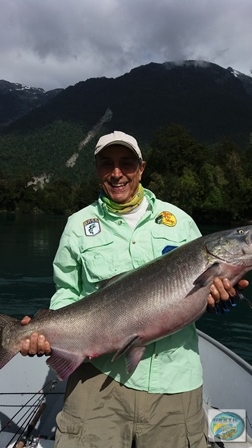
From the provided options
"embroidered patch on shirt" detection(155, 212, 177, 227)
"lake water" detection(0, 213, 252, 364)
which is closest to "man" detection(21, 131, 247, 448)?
"embroidered patch on shirt" detection(155, 212, 177, 227)

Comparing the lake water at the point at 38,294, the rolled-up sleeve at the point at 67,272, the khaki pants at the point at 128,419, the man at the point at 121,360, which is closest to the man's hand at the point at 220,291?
the man at the point at 121,360

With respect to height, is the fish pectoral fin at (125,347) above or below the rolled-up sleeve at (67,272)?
below

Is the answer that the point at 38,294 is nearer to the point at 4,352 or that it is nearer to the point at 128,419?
the point at 4,352

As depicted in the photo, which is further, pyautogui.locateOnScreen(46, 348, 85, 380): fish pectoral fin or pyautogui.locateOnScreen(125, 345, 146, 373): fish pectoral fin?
pyautogui.locateOnScreen(46, 348, 85, 380): fish pectoral fin

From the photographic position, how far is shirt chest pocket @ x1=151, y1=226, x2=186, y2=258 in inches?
137

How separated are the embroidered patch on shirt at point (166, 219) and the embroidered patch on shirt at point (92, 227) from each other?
475 mm

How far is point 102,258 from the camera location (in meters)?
3.43

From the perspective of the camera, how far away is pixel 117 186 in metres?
3.55

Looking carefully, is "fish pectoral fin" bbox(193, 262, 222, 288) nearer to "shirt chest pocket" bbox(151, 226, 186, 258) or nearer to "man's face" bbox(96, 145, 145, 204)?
"shirt chest pocket" bbox(151, 226, 186, 258)

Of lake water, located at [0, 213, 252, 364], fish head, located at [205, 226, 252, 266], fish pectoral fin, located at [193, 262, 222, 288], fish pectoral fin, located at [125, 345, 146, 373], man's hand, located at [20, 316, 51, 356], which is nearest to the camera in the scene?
fish pectoral fin, located at [125, 345, 146, 373]

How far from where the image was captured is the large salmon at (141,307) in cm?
330

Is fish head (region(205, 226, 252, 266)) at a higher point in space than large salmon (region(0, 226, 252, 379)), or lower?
higher

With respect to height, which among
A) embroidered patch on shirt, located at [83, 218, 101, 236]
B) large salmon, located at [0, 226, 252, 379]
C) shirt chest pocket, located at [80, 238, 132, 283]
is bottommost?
large salmon, located at [0, 226, 252, 379]

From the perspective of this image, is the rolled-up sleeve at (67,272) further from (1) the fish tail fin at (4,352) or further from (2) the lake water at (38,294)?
(2) the lake water at (38,294)
